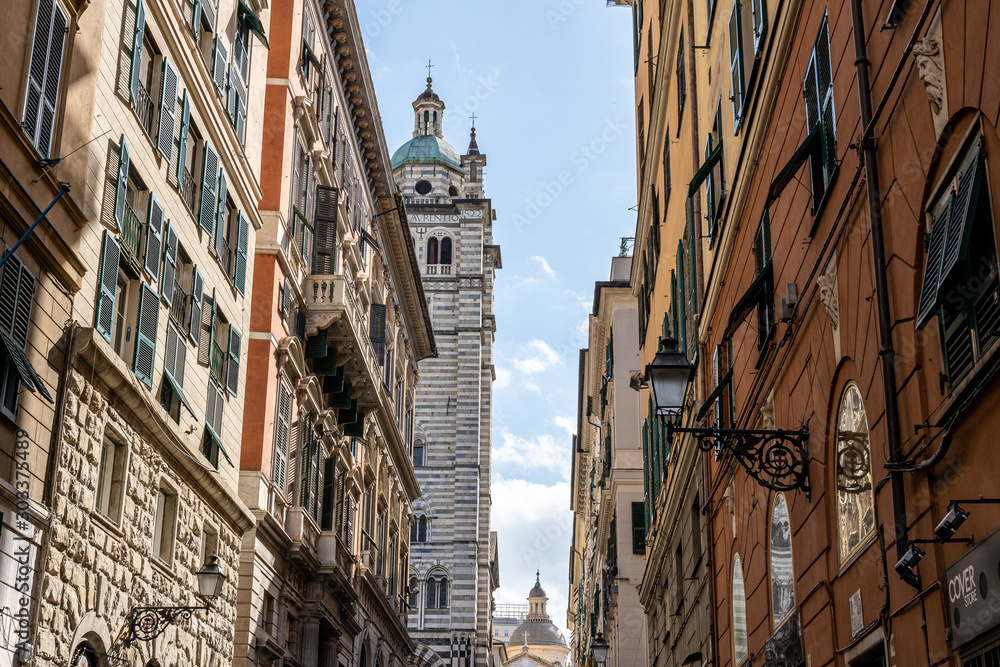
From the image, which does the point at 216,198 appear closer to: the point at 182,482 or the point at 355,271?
the point at 182,482

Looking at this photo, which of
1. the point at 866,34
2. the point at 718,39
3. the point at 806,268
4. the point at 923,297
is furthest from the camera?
the point at 718,39

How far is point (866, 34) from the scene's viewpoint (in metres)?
9.02

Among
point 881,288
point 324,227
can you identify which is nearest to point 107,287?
point 881,288

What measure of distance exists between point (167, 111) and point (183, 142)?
0.80 metres

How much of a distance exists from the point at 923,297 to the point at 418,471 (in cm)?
7100

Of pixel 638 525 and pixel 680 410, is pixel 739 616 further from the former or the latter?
pixel 638 525

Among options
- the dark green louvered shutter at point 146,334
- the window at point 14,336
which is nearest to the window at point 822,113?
the window at point 14,336

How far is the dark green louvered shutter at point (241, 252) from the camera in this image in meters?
21.7

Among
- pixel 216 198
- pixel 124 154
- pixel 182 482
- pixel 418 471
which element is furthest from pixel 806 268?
pixel 418 471

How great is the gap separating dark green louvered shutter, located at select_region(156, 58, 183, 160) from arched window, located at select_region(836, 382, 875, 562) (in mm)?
11146

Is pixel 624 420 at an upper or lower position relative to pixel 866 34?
upper

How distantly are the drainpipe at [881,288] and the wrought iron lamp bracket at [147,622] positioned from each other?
34.7ft

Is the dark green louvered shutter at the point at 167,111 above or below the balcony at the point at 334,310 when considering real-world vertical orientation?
below

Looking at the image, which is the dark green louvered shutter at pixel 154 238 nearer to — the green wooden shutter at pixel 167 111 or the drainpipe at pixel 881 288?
the green wooden shutter at pixel 167 111
